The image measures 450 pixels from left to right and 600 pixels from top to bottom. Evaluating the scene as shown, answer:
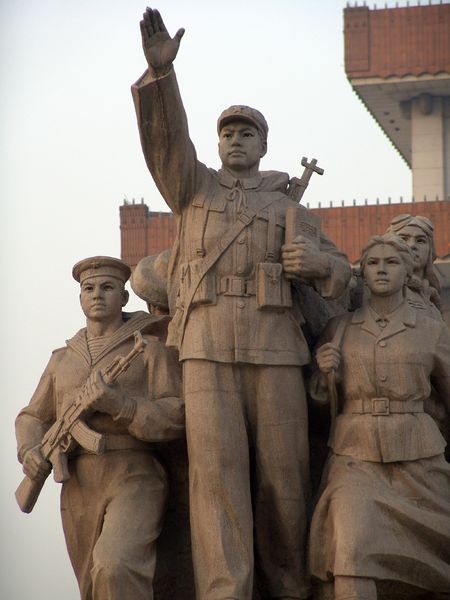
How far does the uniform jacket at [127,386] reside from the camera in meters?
11.2

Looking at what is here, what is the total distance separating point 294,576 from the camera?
11141 millimetres

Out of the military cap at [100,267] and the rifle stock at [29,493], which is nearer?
the rifle stock at [29,493]

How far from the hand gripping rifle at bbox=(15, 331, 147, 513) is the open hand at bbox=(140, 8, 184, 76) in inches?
67.5

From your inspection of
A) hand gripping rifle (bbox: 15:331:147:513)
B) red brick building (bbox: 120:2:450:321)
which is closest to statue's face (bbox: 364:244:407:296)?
hand gripping rifle (bbox: 15:331:147:513)

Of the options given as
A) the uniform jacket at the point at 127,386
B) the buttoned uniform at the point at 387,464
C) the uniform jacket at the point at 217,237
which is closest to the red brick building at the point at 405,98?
the uniform jacket at the point at 127,386

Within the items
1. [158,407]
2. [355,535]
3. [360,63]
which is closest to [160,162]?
[158,407]

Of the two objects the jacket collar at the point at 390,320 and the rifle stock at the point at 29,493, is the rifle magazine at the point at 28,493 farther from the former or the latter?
the jacket collar at the point at 390,320

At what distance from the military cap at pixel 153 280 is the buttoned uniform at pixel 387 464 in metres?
1.16

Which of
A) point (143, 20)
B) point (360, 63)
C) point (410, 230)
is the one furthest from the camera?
point (360, 63)

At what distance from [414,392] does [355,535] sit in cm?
107

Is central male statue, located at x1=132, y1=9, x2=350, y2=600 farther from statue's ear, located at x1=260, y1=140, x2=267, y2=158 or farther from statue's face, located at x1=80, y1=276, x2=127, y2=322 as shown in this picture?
statue's face, located at x1=80, y1=276, x2=127, y2=322

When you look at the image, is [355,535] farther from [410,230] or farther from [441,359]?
[410,230]

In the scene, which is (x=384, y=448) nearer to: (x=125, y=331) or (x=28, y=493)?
(x=125, y=331)

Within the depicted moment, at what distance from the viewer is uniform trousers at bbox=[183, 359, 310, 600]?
1091 cm
